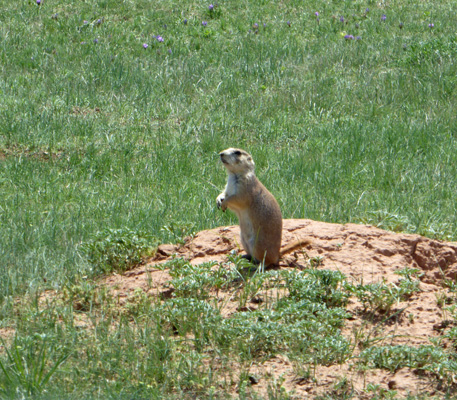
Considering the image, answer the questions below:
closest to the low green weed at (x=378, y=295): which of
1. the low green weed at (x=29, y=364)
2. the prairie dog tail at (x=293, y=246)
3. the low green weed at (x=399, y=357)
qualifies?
the low green weed at (x=399, y=357)

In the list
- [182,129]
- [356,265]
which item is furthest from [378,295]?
[182,129]

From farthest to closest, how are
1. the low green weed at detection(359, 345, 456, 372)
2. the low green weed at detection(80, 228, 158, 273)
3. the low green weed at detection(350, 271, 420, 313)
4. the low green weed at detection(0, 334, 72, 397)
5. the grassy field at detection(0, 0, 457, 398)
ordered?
the low green weed at detection(80, 228, 158, 273), the grassy field at detection(0, 0, 457, 398), the low green weed at detection(350, 271, 420, 313), the low green weed at detection(359, 345, 456, 372), the low green weed at detection(0, 334, 72, 397)

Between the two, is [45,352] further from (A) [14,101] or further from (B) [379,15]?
(B) [379,15]

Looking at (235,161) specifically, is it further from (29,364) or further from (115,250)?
(29,364)

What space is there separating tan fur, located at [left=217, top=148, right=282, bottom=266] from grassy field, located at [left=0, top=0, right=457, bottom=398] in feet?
2.22

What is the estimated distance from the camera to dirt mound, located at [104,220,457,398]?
4070mm

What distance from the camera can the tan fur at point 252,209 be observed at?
528cm

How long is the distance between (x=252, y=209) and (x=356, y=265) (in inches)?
34.7

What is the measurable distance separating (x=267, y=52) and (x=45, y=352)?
8529 mm

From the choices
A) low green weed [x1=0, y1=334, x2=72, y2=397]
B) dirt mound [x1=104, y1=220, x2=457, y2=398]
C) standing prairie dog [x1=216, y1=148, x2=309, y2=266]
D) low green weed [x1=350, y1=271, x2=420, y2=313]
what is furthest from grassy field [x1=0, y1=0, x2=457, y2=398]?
low green weed [x1=350, y1=271, x2=420, y2=313]

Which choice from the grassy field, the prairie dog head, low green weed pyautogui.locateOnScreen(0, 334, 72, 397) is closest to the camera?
low green weed pyautogui.locateOnScreen(0, 334, 72, 397)

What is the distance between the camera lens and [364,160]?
8156 millimetres

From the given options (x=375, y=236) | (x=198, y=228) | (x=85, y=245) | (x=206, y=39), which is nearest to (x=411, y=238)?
(x=375, y=236)

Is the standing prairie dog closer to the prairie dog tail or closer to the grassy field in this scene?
the prairie dog tail
